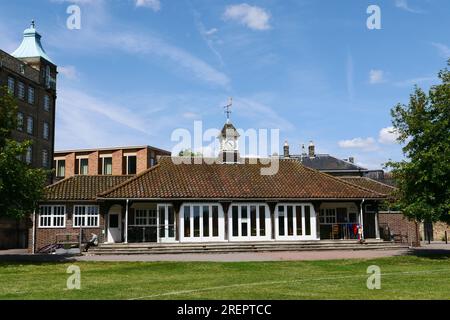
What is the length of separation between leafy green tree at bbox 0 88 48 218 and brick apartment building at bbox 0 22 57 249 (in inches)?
981

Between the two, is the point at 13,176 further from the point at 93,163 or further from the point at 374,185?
the point at 93,163

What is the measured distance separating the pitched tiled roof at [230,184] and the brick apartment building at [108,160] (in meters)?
24.3

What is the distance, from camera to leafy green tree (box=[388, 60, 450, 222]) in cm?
2419

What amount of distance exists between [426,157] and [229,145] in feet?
58.8

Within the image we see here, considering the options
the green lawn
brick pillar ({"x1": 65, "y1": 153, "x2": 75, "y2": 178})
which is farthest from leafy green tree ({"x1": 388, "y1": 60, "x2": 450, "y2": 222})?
brick pillar ({"x1": 65, "y1": 153, "x2": 75, "y2": 178})

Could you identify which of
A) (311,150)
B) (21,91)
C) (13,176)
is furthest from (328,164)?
(13,176)

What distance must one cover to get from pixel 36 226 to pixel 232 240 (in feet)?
41.9

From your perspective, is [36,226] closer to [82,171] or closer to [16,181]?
[16,181]

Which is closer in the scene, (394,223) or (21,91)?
(394,223)

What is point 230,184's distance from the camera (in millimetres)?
34875

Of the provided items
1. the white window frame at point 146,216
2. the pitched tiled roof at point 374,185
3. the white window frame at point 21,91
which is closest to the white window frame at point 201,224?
the white window frame at point 146,216

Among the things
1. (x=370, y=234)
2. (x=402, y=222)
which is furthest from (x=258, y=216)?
(x=402, y=222)

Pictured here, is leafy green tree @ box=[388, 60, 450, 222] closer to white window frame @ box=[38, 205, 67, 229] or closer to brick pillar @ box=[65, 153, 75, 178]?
white window frame @ box=[38, 205, 67, 229]

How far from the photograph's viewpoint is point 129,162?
204 feet
